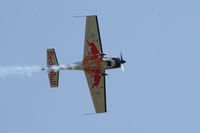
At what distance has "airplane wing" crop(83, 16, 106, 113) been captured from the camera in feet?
218

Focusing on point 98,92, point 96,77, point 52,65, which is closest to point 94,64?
point 96,77

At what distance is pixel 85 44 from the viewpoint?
66812 millimetres

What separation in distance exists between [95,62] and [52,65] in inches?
171

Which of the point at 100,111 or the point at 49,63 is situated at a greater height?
the point at 49,63

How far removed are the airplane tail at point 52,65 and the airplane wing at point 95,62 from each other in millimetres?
2985

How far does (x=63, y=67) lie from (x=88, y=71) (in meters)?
2.81

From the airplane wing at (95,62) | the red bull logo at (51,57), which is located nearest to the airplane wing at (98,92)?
the airplane wing at (95,62)

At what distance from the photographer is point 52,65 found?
6606cm

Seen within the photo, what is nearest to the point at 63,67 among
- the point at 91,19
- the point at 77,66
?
the point at 77,66

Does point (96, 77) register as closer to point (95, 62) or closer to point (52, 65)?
point (95, 62)

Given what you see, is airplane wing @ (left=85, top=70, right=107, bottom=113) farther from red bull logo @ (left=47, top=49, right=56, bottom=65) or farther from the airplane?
red bull logo @ (left=47, top=49, right=56, bottom=65)

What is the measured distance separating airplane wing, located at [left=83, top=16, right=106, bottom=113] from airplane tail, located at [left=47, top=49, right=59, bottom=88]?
299 cm

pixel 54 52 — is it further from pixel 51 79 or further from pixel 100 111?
pixel 100 111

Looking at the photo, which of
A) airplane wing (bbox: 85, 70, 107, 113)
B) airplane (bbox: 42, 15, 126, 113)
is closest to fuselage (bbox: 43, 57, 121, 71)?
airplane (bbox: 42, 15, 126, 113)
